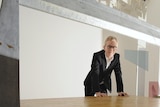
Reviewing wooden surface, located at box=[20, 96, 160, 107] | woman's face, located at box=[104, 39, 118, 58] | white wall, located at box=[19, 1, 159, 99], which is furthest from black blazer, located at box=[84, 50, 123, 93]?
wooden surface, located at box=[20, 96, 160, 107]

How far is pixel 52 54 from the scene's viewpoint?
68.9 inches

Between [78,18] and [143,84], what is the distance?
2.67 m

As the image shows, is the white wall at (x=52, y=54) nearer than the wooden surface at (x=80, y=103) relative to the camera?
No

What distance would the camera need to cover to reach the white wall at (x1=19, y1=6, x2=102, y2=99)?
1.56m

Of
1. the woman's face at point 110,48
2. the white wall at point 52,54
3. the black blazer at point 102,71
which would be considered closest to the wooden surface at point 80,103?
the black blazer at point 102,71

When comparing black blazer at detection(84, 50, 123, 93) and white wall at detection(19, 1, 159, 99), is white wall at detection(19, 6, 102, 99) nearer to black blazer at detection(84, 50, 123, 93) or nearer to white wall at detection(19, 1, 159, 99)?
white wall at detection(19, 1, 159, 99)

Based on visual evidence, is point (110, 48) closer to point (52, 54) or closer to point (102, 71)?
point (102, 71)

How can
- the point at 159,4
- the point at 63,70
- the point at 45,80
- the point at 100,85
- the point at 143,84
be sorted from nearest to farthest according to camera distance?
the point at 100,85, the point at 45,80, the point at 63,70, the point at 159,4, the point at 143,84

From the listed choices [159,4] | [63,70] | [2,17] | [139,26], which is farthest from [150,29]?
[159,4]

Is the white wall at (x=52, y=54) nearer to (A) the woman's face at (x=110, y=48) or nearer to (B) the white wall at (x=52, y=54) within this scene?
(B) the white wall at (x=52, y=54)

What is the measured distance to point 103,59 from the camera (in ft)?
4.22

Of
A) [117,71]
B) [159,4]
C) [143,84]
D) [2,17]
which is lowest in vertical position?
[143,84]

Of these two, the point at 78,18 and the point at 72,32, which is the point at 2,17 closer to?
the point at 78,18

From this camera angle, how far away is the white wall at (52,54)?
1558mm
